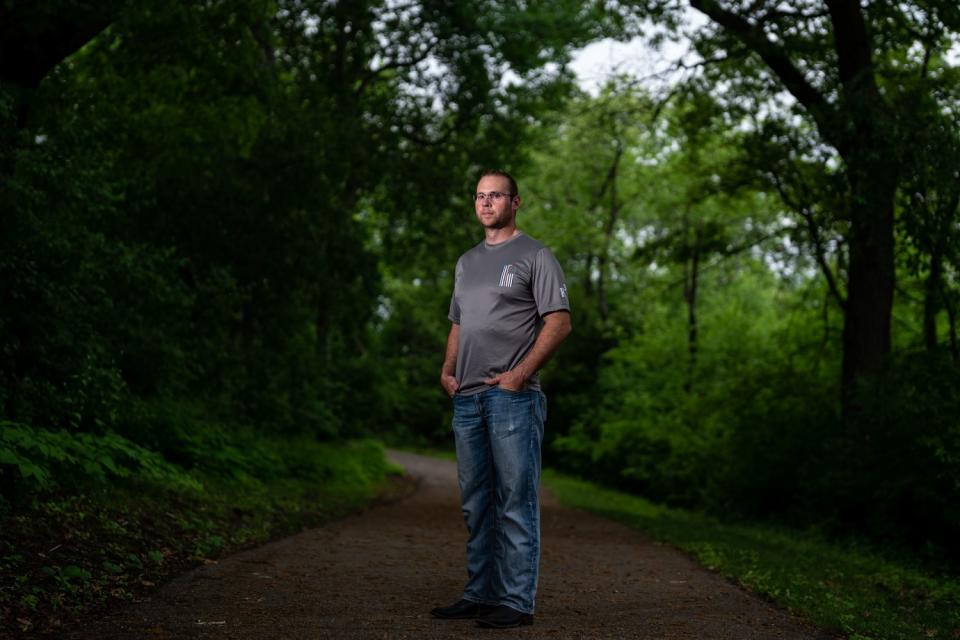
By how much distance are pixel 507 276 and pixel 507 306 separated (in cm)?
16

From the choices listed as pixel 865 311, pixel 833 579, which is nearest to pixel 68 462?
pixel 833 579

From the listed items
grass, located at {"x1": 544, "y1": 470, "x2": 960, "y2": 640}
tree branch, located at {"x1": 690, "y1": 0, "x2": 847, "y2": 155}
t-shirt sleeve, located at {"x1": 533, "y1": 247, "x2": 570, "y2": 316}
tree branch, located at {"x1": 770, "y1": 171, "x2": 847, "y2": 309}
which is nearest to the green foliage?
t-shirt sleeve, located at {"x1": 533, "y1": 247, "x2": 570, "y2": 316}

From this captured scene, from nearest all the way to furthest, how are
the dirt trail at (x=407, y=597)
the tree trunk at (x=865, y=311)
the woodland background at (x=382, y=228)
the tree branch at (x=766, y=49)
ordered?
1. the dirt trail at (x=407, y=597)
2. the woodland background at (x=382, y=228)
3. the tree branch at (x=766, y=49)
4. the tree trunk at (x=865, y=311)

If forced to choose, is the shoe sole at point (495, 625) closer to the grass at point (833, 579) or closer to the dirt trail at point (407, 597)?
the dirt trail at point (407, 597)

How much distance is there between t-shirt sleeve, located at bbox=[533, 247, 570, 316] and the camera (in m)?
5.46

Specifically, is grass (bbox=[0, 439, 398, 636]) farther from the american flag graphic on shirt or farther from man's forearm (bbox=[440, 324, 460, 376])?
the american flag graphic on shirt

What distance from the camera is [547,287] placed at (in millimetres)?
5469

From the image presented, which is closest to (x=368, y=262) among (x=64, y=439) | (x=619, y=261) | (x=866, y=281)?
(x=866, y=281)

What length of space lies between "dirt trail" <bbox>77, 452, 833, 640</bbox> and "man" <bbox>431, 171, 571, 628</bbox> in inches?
10.8

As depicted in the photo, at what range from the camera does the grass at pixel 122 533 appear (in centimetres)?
A: 577

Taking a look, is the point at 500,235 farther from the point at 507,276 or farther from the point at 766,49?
the point at 766,49

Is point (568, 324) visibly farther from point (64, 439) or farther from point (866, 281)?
point (866, 281)

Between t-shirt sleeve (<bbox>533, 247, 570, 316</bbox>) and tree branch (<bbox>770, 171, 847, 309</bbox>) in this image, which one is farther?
tree branch (<bbox>770, 171, 847, 309</bbox>)

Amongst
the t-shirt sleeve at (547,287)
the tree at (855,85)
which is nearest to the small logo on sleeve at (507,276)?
the t-shirt sleeve at (547,287)
